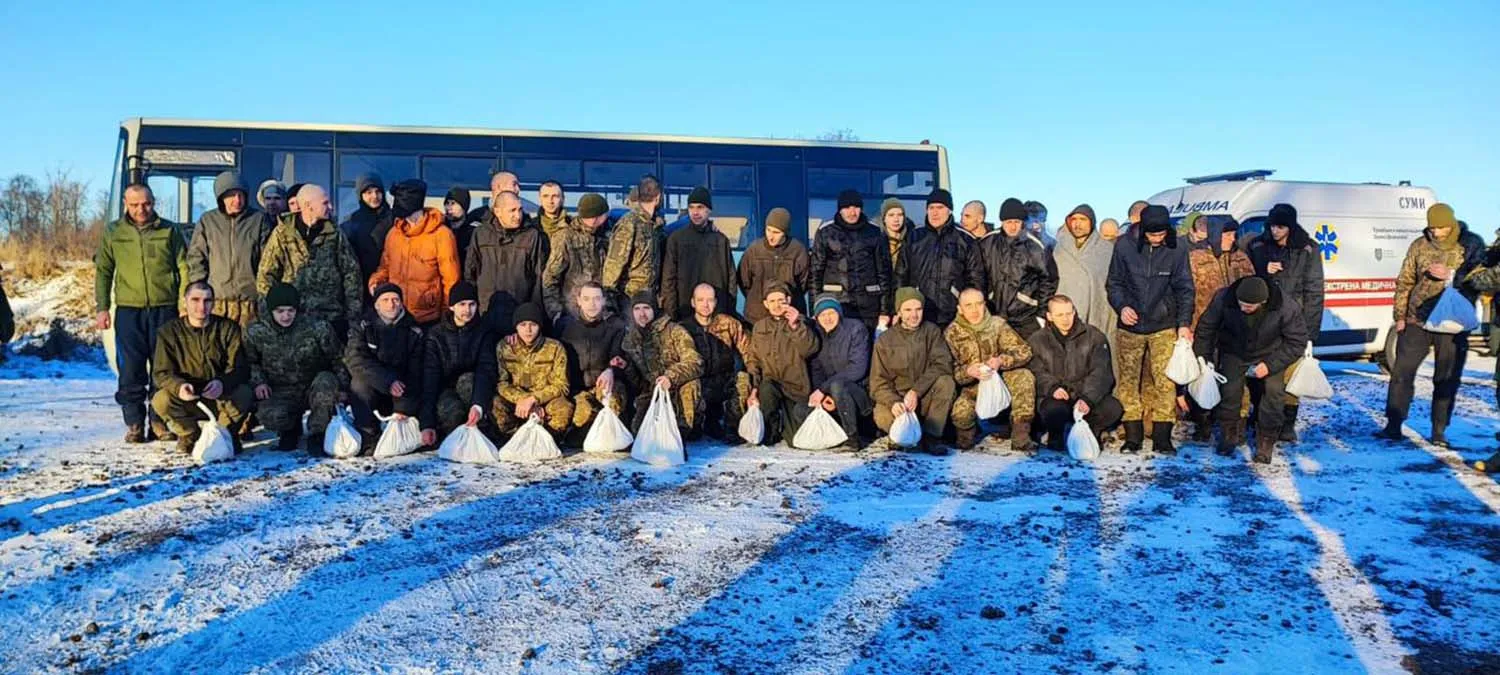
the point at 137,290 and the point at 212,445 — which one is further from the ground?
the point at 137,290

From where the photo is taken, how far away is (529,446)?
6.89 m

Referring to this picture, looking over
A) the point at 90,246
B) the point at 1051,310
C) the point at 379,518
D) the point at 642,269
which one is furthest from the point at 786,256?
the point at 90,246

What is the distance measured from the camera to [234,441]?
23.1 ft

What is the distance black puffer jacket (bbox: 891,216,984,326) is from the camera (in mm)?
8352

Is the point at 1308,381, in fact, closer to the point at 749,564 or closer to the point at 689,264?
the point at 689,264

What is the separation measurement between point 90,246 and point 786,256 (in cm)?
2281

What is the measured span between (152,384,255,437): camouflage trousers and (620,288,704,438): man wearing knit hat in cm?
270

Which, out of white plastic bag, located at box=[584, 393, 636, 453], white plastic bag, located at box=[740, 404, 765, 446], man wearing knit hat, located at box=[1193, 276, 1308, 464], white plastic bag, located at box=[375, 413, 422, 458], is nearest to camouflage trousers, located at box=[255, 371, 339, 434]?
white plastic bag, located at box=[375, 413, 422, 458]

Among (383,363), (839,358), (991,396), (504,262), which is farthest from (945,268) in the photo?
(383,363)

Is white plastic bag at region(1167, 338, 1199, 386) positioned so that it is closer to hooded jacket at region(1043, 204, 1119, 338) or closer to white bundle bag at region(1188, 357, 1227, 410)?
white bundle bag at region(1188, 357, 1227, 410)

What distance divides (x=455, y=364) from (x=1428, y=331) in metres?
7.44

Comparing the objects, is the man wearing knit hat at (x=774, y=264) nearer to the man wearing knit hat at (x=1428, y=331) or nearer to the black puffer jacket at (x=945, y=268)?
the black puffer jacket at (x=945, y=268)

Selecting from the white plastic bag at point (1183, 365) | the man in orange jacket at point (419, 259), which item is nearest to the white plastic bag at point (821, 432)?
the white plastic bag at point (1183, 365)

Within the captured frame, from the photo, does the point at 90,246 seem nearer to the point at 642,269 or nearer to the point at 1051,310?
the point at 642,269
